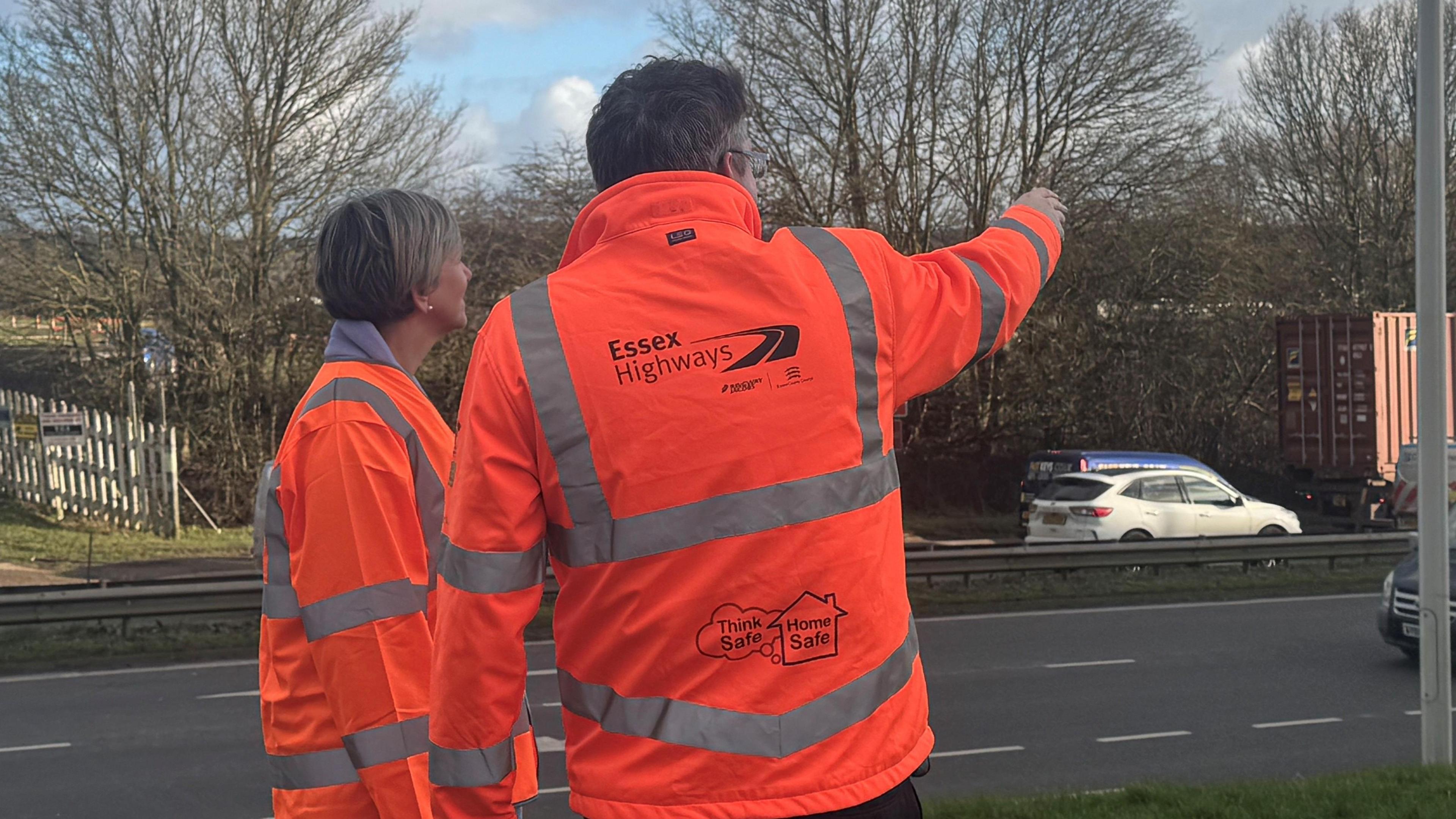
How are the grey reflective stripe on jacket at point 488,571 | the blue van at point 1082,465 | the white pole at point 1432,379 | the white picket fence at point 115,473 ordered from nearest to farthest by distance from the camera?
the grey reflective stripe on jacket at point 488,571 < the white pole at point 1432,379 < the blue van at point 1082,465 < the white picket fence at point 115,473

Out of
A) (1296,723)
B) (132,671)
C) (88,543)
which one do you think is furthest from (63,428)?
(1296,723)

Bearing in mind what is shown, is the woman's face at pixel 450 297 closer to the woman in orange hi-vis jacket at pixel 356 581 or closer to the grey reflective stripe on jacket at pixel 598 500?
the woman in orange hi-vis jacket at pixel 356 581

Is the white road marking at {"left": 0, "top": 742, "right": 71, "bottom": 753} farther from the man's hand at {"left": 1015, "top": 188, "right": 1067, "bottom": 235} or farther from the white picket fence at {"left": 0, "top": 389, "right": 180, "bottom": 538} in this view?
the white picket fence at {"left": 0, "top": 389, "right": 180, "bottom": 538}

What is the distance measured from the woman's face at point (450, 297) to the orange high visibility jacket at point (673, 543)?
723 mm

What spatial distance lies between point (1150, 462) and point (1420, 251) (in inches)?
552

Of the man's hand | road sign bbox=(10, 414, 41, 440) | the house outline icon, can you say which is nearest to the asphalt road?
the man's hand

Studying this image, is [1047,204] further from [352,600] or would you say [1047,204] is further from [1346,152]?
[1346,152]

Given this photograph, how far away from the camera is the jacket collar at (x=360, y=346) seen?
2.42 meters

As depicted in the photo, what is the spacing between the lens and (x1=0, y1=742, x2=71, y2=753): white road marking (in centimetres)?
866

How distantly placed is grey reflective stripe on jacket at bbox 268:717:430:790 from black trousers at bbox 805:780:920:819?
697mm

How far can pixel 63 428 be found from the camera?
821 inches

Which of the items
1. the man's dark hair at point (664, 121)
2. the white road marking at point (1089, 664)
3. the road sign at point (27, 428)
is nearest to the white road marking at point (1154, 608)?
the white road marking at point (1089, 664)

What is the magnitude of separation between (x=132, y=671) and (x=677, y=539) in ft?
36.4

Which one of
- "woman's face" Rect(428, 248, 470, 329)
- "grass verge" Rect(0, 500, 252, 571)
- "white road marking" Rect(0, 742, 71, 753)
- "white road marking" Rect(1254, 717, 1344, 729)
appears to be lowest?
"white road marking" Rect(1254, 717, 1344, 729)
